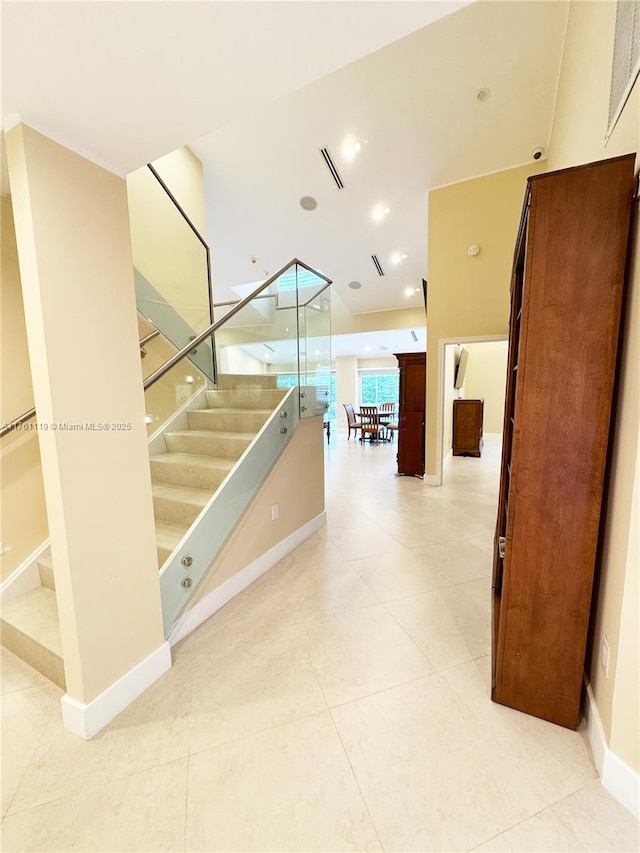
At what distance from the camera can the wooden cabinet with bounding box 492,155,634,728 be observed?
1194 millimetres

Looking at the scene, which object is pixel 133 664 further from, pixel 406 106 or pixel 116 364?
pixel 406 106

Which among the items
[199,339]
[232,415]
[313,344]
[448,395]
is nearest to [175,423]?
[232,415]

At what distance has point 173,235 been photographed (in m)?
3.37

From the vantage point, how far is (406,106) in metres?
3.81

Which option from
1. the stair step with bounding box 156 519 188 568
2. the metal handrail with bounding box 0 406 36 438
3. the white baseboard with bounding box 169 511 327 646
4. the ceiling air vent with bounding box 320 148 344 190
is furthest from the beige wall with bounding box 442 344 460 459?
the metal handrail with bounding box 0 406 36 438

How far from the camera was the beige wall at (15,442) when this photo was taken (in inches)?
76.2

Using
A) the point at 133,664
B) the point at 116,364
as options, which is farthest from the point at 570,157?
the point at 133,664

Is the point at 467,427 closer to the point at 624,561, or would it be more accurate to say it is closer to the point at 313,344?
the point at 313,344

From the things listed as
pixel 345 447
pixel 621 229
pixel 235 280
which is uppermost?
pixel 235 280

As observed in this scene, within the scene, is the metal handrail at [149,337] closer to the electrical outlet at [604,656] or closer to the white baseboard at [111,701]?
the white baseboard at [111,701]

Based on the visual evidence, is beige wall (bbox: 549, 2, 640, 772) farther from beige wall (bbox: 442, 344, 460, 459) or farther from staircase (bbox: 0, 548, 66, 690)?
beige wall (bbox: 442, 344, 460, 459)

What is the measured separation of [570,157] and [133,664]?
450 centimetres

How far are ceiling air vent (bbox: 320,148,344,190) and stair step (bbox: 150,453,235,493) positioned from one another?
4.28 metres

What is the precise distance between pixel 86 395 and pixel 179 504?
112cm
